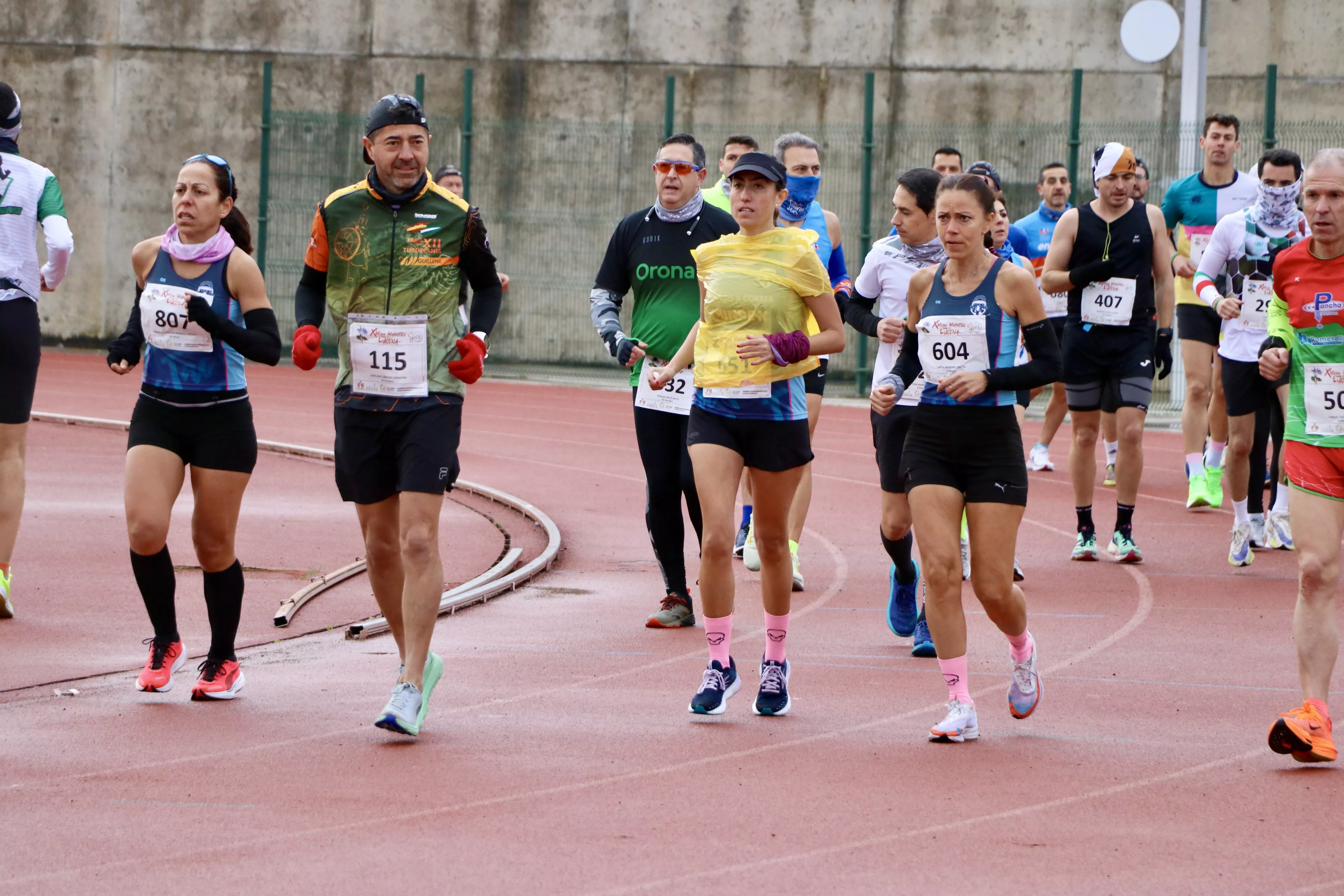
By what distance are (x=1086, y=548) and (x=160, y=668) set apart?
5.85m

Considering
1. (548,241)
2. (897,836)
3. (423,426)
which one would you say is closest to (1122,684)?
(897,836)

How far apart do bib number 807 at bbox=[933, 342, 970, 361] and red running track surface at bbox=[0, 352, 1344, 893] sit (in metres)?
1.37

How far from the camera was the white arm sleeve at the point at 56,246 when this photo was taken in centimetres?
820

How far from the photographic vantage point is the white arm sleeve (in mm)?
8195

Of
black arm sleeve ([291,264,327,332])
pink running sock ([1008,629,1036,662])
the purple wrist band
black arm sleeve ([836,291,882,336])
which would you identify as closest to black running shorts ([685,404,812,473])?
the purple wrist band

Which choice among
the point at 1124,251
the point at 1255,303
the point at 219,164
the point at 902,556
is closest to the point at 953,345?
the point at 902,556

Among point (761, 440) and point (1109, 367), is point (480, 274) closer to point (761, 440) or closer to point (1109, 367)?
point (761, 440)

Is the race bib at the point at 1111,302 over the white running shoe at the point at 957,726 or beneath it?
over

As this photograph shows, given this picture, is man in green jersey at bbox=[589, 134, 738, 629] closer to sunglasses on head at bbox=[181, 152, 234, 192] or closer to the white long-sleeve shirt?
sunglasses on head at bbox=[181, 152, 234, 192]

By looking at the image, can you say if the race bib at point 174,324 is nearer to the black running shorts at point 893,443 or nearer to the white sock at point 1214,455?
the black running shorts at point 893,443

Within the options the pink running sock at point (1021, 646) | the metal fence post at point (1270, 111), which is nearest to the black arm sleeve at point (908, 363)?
the pink running sock at point (1021, 646)

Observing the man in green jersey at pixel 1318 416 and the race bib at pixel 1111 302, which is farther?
Answer: the race bib at pixel 1111 302

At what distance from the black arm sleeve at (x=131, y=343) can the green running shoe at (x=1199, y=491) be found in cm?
814

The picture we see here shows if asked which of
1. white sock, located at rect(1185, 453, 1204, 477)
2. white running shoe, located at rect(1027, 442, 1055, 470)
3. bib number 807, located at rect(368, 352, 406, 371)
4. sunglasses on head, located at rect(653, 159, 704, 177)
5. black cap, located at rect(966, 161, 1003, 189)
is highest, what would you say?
black cap, located at rect(966, 161, 1003, 189)
